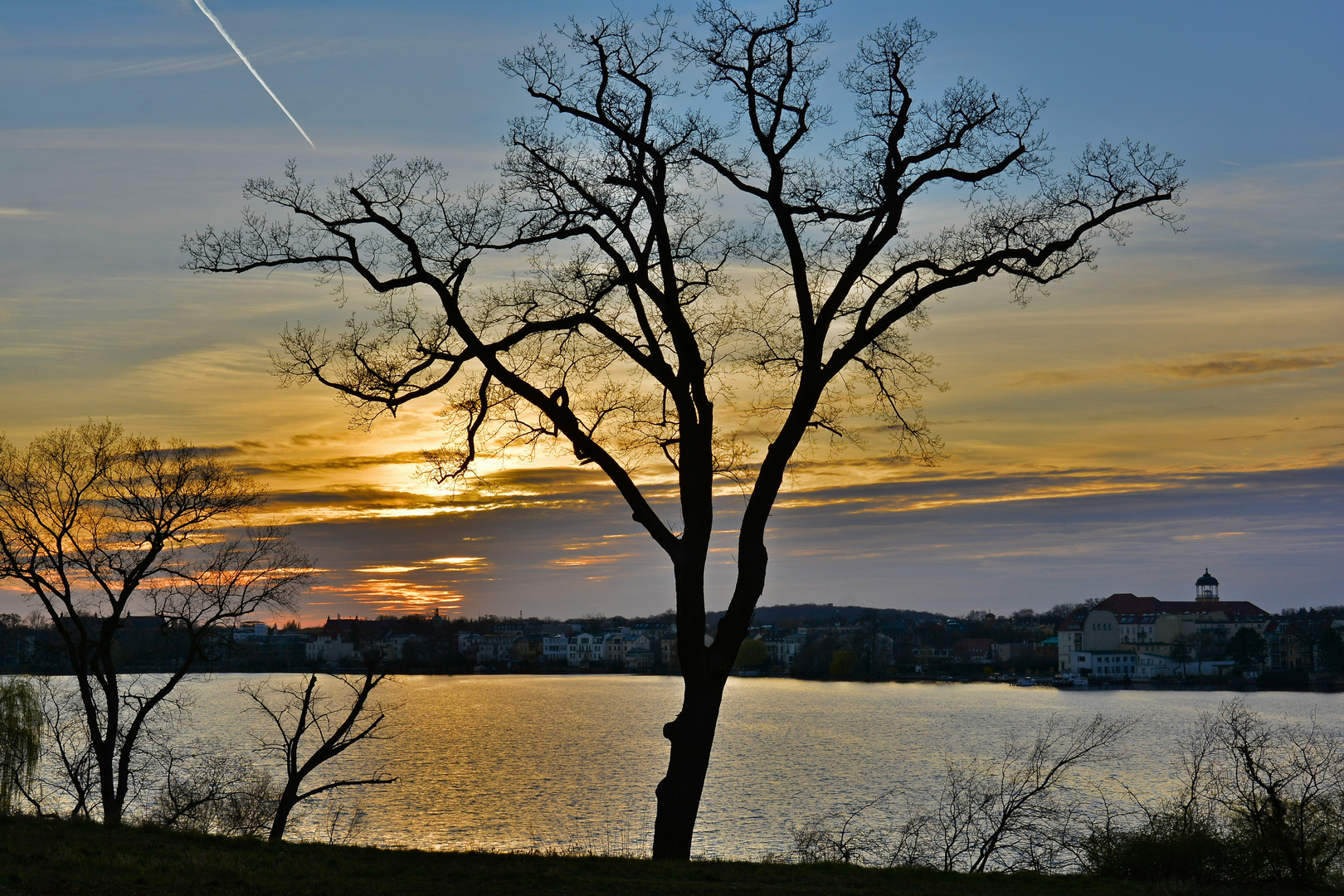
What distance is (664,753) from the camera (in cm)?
5291

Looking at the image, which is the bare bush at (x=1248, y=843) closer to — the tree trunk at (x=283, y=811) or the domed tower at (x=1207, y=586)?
the tree trunk at (x=283, y=811)

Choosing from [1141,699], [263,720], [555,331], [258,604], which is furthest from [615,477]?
[1141,699]

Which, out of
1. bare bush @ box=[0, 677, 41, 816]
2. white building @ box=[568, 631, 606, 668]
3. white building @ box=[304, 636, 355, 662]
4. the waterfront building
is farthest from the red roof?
bare bush @ box=[0, 677, 41, 816]

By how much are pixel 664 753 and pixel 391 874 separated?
45700mm

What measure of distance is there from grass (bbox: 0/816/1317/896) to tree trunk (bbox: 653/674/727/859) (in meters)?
0.54

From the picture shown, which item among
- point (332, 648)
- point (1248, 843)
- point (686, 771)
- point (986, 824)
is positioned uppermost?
point (686, 771)

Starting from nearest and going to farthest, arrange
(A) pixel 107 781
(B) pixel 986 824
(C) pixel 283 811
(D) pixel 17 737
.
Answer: (C) pixel 283 811 → (A) pixel 107 781 → (D) pixel 17 737 → (B) pixel 986 824

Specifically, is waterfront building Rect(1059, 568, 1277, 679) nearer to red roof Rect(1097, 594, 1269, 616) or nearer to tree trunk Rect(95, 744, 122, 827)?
red roof Rect(1097, 594, 1269, 616)

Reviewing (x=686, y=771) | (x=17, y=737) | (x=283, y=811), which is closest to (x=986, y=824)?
(x=283, y=811)

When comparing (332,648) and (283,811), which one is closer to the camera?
(283,811)

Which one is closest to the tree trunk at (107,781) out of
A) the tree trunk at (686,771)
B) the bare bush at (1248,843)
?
the tree trunk at (686,771)

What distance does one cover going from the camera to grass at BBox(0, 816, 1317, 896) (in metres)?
8.37

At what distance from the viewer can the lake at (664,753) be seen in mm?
31703

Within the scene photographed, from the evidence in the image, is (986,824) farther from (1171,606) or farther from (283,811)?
(1171,606)
